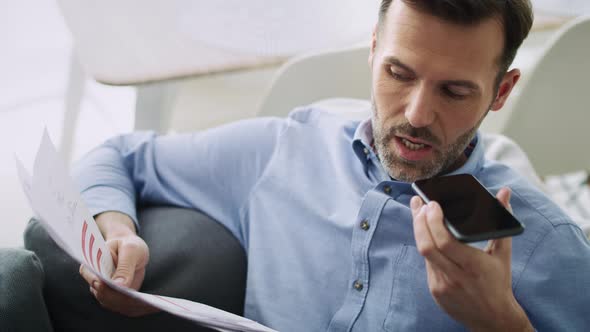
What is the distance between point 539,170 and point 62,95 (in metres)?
1.46

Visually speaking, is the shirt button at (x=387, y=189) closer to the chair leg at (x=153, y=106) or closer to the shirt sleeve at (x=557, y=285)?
the shirt sleeve at (x=557, y=285)

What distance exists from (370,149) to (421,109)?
18 centimetres

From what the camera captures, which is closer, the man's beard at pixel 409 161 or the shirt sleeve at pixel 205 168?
the man's beard at pixel 409 161

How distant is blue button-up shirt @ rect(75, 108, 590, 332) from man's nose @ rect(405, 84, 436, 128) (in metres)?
0.14

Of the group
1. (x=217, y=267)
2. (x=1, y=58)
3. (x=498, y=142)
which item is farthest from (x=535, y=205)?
(x=1, y=58)

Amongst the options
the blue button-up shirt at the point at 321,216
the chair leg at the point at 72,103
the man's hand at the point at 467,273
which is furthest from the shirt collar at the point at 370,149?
the chair leg at the point at 72,103

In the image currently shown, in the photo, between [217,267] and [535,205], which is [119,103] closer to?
[217,267]

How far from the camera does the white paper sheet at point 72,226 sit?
2.04 ft

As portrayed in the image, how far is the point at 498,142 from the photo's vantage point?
1261 mm

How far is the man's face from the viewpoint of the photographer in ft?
2.80

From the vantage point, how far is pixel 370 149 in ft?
3.36

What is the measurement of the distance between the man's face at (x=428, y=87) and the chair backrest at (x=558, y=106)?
0.59 meters

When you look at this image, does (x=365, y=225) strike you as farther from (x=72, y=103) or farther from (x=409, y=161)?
(x=72, y=103)

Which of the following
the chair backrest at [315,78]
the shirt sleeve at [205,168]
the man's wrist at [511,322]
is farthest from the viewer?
the chair backrest at [315,78]
